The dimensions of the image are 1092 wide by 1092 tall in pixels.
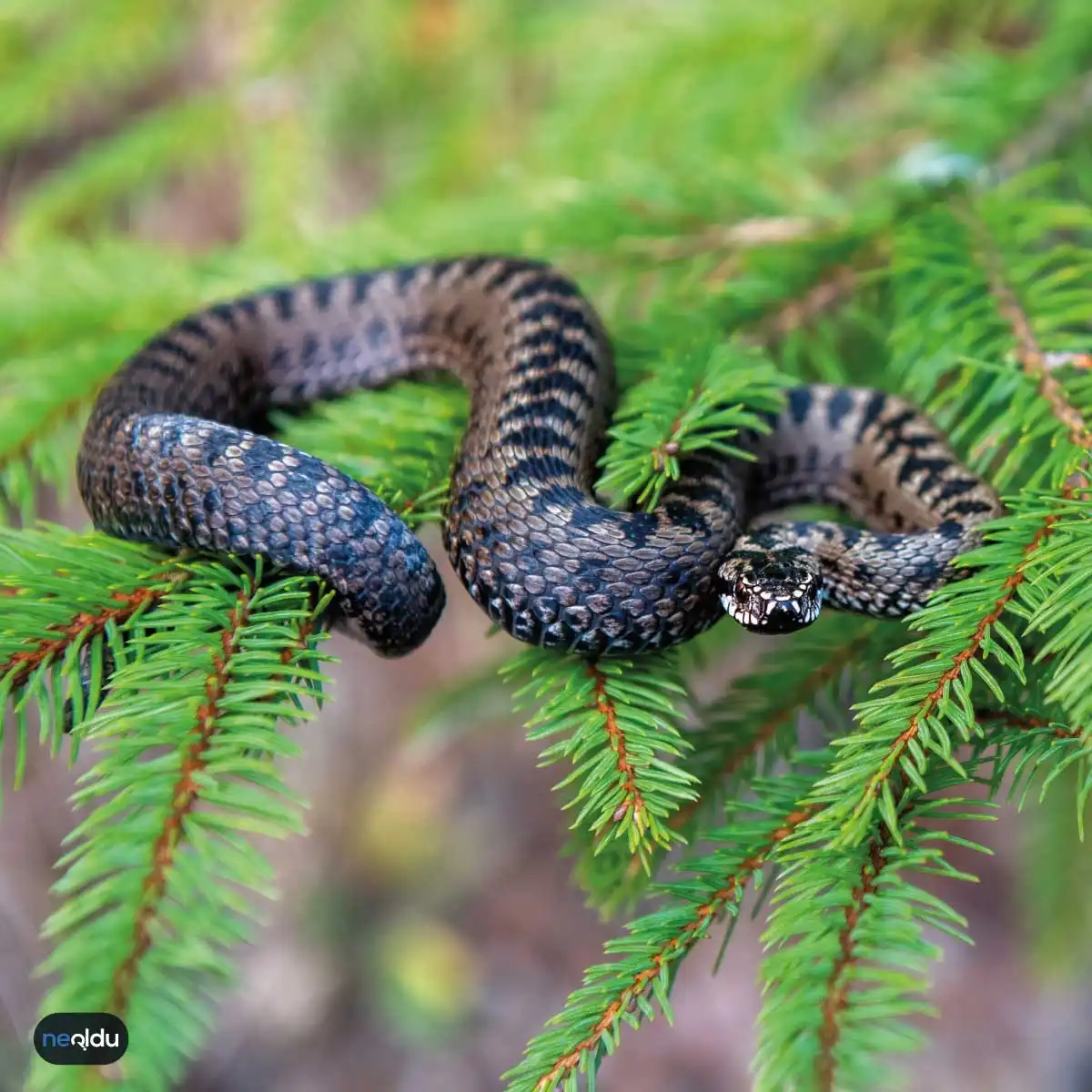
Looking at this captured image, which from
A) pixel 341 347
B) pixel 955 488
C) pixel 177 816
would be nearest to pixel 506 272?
pixel 341 347

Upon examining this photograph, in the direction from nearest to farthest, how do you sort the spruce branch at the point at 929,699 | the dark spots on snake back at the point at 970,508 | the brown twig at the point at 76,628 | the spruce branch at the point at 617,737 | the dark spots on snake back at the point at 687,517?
the spruce branch at the point at 929,699, the spruce branch at the point at 617,737, the brown twig at the point at 76,628, the dark spots on snake back at the point at 687,517, the dark spots on snake back at the point at 970,508

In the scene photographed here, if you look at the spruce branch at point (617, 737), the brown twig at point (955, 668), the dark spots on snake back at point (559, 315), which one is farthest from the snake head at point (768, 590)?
the dark spots on snake back at point (559, 315)

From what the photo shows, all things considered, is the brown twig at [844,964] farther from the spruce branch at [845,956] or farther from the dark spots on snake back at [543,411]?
the dark spots on snake back at [543,411]

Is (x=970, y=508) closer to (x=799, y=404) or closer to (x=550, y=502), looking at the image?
(x=799, y=404)

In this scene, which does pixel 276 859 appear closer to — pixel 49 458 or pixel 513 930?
pixel 513 930

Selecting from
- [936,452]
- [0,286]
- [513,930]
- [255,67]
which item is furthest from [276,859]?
[936,452]

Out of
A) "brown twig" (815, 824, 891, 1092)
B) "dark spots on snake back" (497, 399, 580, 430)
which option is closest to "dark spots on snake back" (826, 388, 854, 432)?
"dark spots on snake back" (497, 399, 580, 430)

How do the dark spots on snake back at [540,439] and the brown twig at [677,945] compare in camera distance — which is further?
the dark spots on snake back at [540,439]
